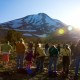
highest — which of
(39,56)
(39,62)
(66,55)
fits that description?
(66,55)

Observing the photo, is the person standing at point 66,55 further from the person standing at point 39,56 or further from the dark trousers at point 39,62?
the dark trousers at point 39,62

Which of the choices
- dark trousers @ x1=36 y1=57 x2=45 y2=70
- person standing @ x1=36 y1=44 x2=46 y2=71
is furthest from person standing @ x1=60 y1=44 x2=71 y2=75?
dark trousers @ x1=36 y1=57 x2=45 y2=70

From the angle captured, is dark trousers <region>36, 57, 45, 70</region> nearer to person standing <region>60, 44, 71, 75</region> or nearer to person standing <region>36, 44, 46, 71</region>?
person standing <region>36, 44, 46, 71</region>

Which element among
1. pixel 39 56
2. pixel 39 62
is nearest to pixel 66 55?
pixel 39 56

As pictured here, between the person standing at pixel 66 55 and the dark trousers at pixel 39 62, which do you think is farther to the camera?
the dark trousers at pixel 39 62

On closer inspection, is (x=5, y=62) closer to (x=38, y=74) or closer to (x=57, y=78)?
(x=38, y=74)

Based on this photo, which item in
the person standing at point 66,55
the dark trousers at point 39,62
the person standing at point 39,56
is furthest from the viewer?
the dark trousers at point 39,62

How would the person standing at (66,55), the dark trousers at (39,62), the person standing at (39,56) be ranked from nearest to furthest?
the person standing at (66,55)
the person standing at (39,56)
the dark trousers at (39,62)

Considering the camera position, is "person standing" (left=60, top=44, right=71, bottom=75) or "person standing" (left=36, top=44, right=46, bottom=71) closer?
"person standing" (left=60, top=44, right=71, bottom=75)

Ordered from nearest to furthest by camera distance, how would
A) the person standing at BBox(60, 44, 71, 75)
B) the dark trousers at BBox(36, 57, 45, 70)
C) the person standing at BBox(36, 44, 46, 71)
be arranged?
the person standing at BBox(60, 44, 71, 75) → the person standing at BBox(36, 44, 46, 71) → the dark trousers at BBox(36, 57, 45, 70)

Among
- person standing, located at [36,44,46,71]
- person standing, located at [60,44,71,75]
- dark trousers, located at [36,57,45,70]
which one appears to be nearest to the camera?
person standing, located at [60,44,71,75]

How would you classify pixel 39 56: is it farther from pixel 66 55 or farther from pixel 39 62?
pixel 66 55

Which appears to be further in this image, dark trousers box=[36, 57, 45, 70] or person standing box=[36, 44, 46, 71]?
dark trousers box=[36, 57, 45, 70]

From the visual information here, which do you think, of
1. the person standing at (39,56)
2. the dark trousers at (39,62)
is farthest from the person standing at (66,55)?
the dark trousers at (39,62)
